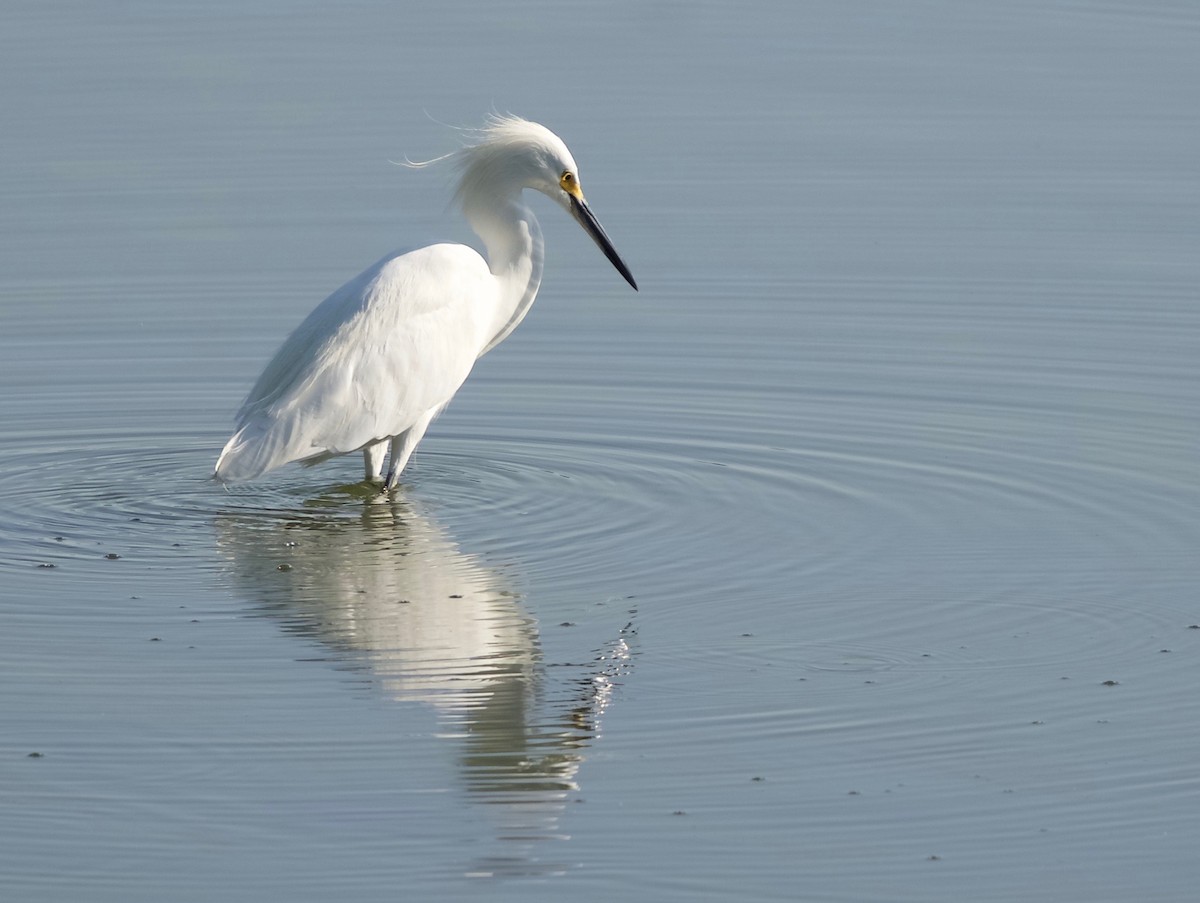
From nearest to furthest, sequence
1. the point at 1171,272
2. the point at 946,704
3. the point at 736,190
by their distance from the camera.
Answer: the point at 946,704, the point at 1171,272, the point at 736,190

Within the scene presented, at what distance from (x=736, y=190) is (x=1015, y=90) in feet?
9.46

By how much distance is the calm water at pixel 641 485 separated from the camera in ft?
18.4

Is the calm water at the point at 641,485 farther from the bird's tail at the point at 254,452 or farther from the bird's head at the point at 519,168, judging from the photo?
the bird's head at the point at 519,168

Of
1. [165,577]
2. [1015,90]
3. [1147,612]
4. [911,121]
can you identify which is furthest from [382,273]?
[1015,90]

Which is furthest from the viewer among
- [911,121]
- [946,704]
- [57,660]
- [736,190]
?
[911,121]

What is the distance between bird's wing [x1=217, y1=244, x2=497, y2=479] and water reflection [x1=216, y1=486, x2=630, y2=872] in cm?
32

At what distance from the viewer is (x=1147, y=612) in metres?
7.21

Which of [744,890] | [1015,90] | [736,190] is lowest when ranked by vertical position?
[744,890]

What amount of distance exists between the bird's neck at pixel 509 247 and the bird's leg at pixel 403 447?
0.67m

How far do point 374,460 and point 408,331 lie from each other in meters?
0.61

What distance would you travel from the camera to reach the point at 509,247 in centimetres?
964

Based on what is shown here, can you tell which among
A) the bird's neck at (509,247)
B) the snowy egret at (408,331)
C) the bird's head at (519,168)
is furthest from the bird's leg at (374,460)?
the bird's head at (519,168)

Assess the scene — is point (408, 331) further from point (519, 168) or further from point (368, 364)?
point (519, 168)

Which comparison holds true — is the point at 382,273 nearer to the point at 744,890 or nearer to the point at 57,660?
the point at 57,660
